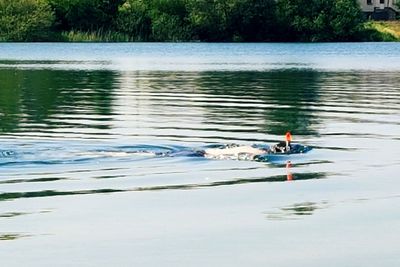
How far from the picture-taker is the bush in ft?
415

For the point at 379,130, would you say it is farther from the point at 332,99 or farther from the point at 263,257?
the point at 263,257

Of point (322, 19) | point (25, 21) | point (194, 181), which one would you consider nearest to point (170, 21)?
point (25, 21)

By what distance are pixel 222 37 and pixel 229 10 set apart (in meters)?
3.11

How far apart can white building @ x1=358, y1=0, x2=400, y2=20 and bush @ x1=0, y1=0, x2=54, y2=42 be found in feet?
151

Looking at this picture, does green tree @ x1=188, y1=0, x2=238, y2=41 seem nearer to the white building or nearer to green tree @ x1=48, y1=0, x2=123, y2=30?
green tree @ x1=48, y1=0, x2=123, y2=30

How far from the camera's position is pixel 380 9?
162 meters

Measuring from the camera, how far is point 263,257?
47.4 ft

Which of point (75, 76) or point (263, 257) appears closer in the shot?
point (263, 257)

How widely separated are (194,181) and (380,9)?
472ft

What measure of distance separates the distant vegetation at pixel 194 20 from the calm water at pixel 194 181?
8477 cm

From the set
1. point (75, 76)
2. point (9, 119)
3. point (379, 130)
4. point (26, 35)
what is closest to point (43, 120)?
point (9, 119)

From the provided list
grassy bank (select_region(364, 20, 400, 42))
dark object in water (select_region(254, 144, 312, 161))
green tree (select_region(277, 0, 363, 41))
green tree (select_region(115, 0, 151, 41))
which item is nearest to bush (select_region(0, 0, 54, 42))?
green tree (select_region(115, 0, 151, 41))

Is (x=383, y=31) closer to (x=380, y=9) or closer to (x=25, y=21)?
(x=380, y=9)

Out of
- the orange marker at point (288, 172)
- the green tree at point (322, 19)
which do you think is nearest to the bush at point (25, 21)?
the green tree at point (322, 19)
